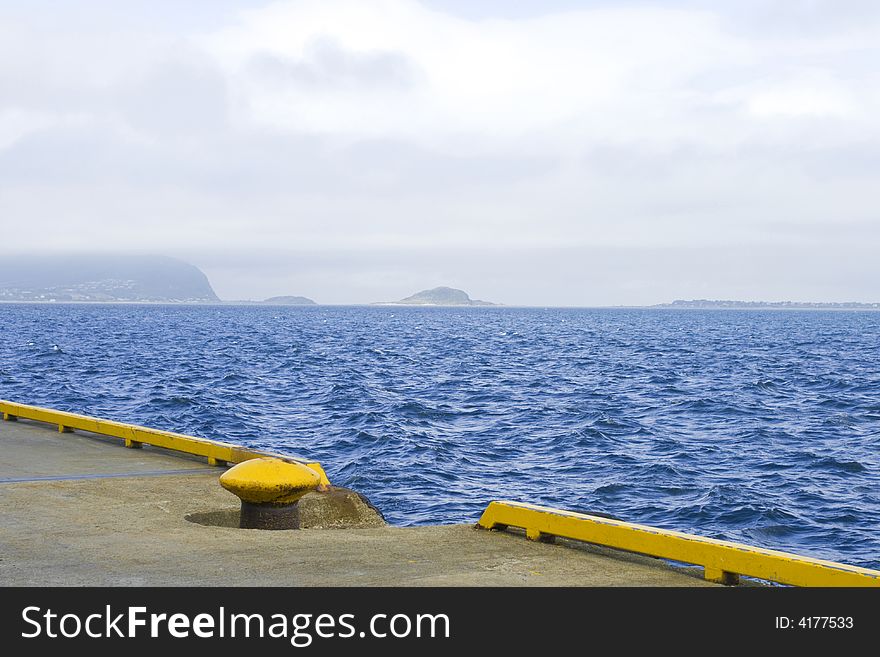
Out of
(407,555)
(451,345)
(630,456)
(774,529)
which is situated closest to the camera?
(407,555)

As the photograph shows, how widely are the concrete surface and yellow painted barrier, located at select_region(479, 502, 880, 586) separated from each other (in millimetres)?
109

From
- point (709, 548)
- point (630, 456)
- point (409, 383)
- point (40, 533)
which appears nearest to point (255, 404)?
point (409, 383)

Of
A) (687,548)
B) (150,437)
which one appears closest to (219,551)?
(687,548)

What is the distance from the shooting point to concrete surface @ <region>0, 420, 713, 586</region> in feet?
20.4

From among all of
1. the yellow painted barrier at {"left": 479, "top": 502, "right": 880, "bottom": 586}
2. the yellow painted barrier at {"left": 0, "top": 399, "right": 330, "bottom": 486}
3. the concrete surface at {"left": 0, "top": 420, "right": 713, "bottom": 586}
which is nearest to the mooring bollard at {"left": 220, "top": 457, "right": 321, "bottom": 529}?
the concrete surface at {"left": 0, "top": 420, "right": 713, "bottom": 586}

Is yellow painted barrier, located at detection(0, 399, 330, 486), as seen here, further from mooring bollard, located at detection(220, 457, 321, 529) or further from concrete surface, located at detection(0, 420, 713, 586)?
mooring bollard, located at detection(220, 457, 321, 529)

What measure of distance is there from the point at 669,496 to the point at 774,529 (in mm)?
2340

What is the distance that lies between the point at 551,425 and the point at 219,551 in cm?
1756

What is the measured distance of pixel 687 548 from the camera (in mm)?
6531

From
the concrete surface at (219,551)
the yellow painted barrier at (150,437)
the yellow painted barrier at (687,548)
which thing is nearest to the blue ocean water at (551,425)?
the yellow painted barrier at (150,437)

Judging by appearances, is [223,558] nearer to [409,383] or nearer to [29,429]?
[29,429]

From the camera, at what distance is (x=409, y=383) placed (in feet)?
117

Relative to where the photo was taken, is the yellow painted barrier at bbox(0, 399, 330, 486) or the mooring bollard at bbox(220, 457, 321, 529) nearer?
the mooring bollard at bbox(220, 457, 321, 529)
